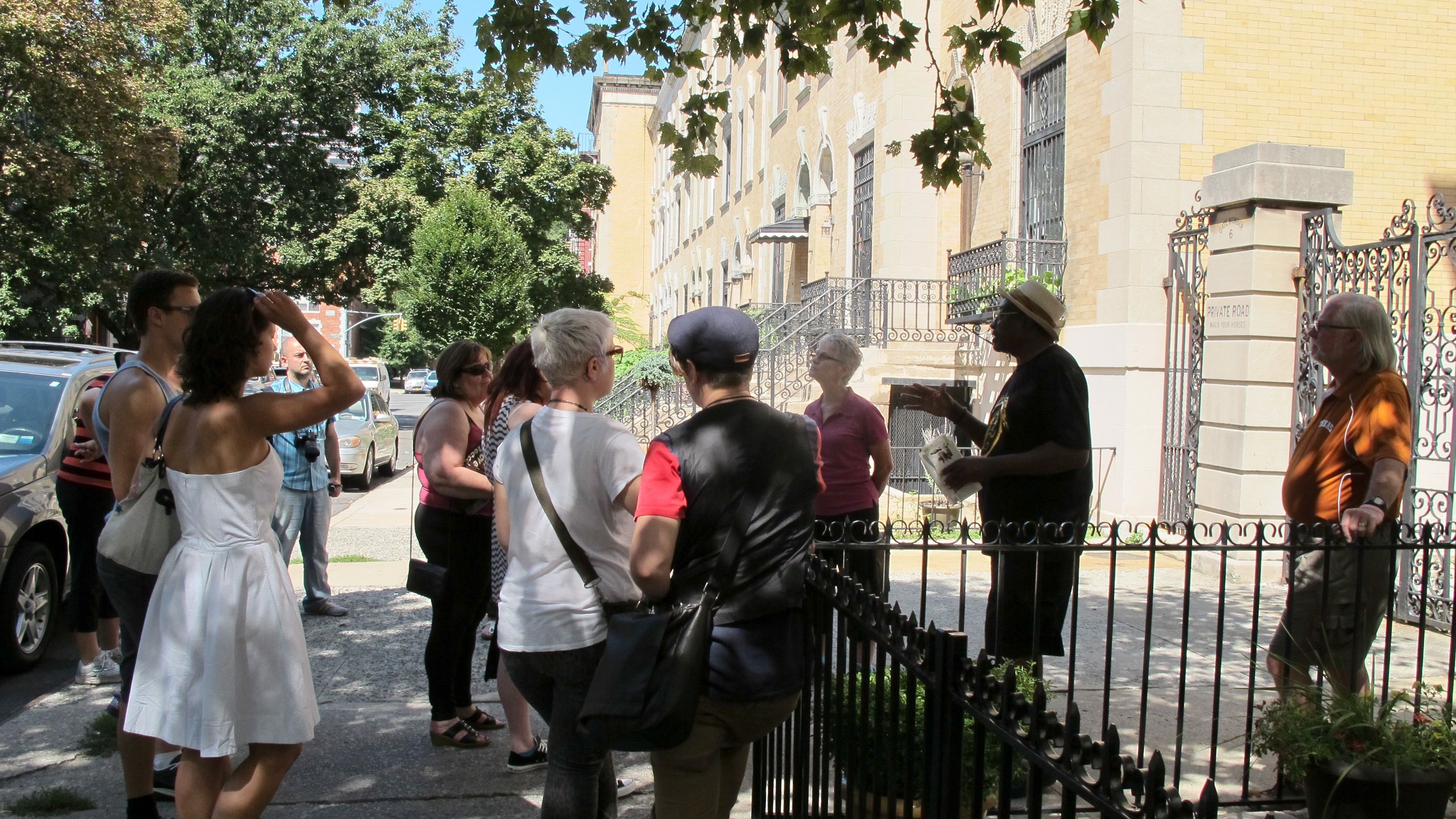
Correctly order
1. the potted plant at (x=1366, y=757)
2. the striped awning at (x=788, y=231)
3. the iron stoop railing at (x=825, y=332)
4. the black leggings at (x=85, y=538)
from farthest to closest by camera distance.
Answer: the striped awning at (x=788, y=231) < the iron stoop railing at (x=825, y=332) < the black leggings at (x=85, y=538) < the potted plant at (x=1366, y=757)

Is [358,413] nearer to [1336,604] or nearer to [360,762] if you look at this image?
[360,762]

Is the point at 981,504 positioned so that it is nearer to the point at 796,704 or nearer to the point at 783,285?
the point at 796,704

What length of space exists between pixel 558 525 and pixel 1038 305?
2.30m

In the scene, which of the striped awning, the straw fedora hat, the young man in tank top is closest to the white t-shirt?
the young man in tank top

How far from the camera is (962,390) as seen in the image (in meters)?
16.4

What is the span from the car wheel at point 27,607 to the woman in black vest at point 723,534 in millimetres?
4758

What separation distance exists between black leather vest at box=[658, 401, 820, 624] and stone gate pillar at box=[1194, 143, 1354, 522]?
24.1 ft

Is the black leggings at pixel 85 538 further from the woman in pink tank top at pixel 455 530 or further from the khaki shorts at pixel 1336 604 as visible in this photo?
the khaki shorts at pixel 1336 604

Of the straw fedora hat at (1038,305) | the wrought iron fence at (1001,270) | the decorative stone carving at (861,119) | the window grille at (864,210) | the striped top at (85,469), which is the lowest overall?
the striped top at (85,469)

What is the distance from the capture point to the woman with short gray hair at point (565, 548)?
10.4ft

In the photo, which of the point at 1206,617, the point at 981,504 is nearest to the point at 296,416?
the point at 981,504

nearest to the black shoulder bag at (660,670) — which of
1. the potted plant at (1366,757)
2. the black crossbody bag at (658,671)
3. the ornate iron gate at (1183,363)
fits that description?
the black crossbody bag at (658,671)

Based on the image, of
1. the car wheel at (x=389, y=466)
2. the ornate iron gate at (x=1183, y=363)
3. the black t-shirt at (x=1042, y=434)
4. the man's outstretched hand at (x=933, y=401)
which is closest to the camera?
the black t-shirt at (x=1042, y=434)

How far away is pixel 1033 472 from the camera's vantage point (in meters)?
4.39
